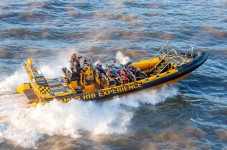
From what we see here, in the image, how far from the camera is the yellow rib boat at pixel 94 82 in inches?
584

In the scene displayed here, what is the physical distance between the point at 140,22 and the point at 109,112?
501 inches

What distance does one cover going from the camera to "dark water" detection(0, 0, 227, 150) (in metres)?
14.0

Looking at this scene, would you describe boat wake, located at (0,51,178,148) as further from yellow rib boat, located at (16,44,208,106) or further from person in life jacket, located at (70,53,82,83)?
person in life jacket, located at (70,53,82,83)

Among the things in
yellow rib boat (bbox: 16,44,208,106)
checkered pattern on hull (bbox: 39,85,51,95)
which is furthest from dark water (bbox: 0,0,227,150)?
checkered pattern on hull (bbox: 39,85,51,95)

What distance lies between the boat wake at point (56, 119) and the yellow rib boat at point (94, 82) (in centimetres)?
34

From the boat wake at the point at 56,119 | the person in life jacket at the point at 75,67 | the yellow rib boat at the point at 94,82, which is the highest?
the person in life jacket at the point at 75,67

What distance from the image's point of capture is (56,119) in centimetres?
1423

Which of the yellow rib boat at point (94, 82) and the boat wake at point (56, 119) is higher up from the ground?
the yellow rib boat at point (94, 82)

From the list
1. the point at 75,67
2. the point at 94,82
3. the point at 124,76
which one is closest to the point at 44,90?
the point at 75,67

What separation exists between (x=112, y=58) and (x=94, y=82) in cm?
541

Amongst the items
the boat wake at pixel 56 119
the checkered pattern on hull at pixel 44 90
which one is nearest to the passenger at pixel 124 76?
the boat wake at pixel 56 119

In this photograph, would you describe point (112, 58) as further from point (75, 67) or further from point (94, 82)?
point (75, 67)

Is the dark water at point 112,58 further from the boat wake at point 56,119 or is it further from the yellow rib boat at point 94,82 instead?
the yellow rib boat at point 94,82

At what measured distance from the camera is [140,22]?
1052 inches
